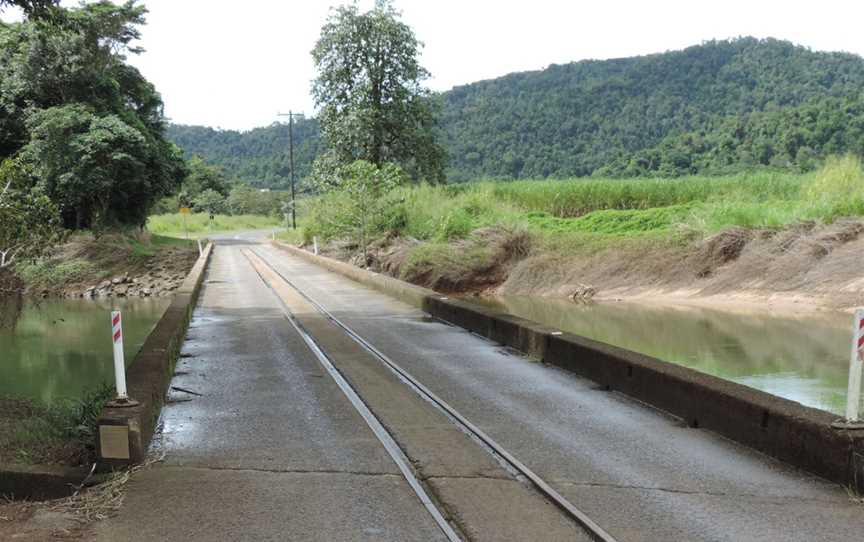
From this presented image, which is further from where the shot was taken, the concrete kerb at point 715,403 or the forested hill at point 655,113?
the forested hill at point 655,113

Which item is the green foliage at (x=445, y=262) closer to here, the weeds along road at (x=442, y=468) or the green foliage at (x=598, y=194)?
the green foliage at (x=598, y=194)

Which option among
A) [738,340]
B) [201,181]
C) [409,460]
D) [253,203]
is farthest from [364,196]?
[201,181]

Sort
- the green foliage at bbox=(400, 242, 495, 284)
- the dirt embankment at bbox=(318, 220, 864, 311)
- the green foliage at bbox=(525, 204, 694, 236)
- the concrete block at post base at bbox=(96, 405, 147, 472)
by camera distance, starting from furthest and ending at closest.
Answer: the green foliage at bbox=(525, 204, 694, 236) < the green foliage at bbox=(400, 242, 495, 284) < the dirt embankment at bbox=(318, 220, 864, 311) < the concrete block at post base at bbox=(96, 405, 147, 472)

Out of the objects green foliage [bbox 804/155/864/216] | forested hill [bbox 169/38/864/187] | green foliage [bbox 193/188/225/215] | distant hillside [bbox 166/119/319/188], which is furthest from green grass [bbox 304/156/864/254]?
distant hillside [bbox 166/119/319/188]

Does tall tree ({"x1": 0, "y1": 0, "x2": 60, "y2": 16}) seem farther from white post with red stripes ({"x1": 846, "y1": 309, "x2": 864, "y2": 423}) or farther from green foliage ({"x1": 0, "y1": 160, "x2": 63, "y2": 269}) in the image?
white post with red stripes ({"x1": 846, "y1": 309, "x2": 864, "y2": 423})

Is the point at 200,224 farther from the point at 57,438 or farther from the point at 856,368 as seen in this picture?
the point at 856,368

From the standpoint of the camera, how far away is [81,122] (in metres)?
39.9

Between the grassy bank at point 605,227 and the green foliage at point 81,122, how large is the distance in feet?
34.8

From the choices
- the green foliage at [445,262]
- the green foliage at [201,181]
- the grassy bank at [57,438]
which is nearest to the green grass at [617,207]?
the green foliage at [445,262]

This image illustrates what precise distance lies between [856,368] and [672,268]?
71.1 feet

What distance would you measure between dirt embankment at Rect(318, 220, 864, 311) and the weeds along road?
14091 mm

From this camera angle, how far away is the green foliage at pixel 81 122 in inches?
1554

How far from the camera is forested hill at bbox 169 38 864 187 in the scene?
65.1 meters

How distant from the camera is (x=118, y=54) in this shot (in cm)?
4828
